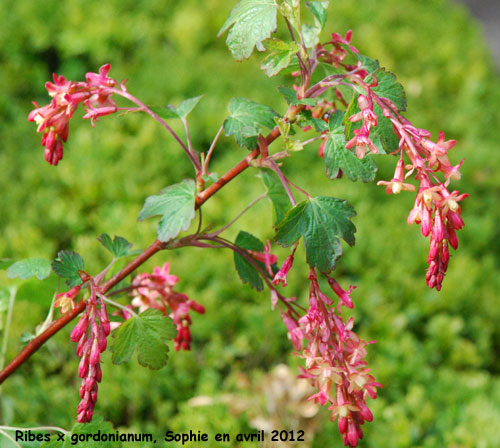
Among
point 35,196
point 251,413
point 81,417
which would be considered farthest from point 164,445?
point 35,196

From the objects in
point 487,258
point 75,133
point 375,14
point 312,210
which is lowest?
point 312,210

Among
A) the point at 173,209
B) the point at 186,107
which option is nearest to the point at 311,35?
the point at 186,107

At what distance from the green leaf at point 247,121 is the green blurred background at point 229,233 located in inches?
22.6

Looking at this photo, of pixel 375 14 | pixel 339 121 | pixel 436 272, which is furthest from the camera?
pixel 375 14

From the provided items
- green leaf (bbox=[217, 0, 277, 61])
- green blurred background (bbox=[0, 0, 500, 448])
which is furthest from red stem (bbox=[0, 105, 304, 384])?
green blurred background (bbox=[0, 0, 500, 448])

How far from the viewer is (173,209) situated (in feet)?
2.81

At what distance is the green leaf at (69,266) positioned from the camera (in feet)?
2.97

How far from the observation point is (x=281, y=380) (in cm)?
184

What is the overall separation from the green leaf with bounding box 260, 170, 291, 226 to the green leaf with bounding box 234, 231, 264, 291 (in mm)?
55

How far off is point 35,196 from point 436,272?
2.14 m

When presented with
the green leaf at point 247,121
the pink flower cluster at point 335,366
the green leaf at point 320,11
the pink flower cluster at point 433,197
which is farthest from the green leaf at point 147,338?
the green leaf at point 320,11

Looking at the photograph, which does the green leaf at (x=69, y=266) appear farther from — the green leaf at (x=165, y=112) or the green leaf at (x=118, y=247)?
the green leaf at (x=165, y=112)

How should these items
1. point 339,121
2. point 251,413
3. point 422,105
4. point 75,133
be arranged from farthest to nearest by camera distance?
point 422,105 → point 75,133 → point 251,413 → point 339,121

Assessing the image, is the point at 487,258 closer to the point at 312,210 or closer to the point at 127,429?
the point at 127,429
